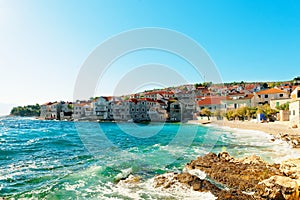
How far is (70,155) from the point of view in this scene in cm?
1605

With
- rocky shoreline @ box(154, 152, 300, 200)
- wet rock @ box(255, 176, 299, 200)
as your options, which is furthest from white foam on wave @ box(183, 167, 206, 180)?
wet rock @ box(255, 176, 299, 200)

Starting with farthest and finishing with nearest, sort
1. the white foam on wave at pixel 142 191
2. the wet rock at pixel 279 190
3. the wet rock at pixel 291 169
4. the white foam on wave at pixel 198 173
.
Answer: the white foam on wave at pixel 198 173
the wet rock at pixel 291 169
the white foam on wave at pixel 142 191
the wet rock at pixel 279 190

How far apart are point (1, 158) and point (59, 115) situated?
75950 millimetres

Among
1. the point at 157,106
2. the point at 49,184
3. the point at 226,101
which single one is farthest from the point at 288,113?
the point at 157,106

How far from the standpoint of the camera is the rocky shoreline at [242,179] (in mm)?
7105

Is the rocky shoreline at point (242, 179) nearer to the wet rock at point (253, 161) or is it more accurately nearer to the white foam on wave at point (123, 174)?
the wet rock at point (253, 161)

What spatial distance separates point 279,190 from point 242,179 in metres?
2.04

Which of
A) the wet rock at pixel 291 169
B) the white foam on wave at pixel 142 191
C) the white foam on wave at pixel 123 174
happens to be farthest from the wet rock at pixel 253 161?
the white foam on wave at pixel 123 174

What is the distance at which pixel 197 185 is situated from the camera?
8.57 metres

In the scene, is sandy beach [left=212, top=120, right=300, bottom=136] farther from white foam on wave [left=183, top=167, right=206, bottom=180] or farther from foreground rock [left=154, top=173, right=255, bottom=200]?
foreground rock [left=154, top=173, right=255, bottom=200]

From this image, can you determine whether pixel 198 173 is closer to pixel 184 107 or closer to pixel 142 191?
pixel 142 191

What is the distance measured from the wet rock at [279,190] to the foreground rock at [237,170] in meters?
0.70

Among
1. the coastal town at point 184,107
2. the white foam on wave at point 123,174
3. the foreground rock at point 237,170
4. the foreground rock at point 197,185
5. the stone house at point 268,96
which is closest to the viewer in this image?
the foreground rock at point 197,185

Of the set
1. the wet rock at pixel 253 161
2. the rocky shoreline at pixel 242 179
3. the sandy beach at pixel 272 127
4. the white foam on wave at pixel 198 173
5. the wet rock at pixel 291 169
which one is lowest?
the white foam on wave at pixel 198 173
